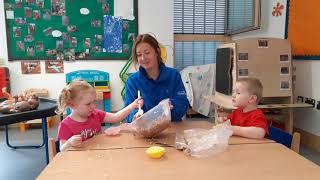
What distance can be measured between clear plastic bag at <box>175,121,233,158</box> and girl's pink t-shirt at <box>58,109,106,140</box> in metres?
0.47

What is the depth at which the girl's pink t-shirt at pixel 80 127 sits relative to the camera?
1367 millimetres

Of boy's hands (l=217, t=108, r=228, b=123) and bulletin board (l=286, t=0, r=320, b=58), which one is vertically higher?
bulletin board (l=286, t=0, r=320, b=58)

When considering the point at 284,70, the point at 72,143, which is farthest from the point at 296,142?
the point at 284,70

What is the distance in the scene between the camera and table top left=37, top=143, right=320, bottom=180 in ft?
3.04

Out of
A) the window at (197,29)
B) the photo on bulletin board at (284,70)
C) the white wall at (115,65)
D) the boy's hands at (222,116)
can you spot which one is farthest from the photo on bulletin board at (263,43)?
the window at (197,29)

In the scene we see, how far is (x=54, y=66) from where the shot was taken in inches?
156

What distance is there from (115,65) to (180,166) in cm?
322

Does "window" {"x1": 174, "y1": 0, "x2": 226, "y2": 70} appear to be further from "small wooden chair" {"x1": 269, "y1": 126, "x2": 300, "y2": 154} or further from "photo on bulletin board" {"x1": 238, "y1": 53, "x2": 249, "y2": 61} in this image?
"small wooden chair" {"x1": 269, "y1": 126, "x2": 300, "y2": 154}

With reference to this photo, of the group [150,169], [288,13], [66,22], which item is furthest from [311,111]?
[66,22]

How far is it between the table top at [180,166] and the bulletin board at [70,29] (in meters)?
3.03

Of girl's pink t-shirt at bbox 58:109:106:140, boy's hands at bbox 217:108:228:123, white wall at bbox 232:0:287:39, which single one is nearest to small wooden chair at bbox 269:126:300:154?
boy's hands at bbox 217:108:228:123

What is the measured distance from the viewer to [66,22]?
12.8 ft

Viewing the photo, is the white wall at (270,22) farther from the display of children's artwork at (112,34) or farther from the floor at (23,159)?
the display of children's artwork at (112,34)

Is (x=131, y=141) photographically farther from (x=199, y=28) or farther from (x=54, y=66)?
(x=199, y=28)
